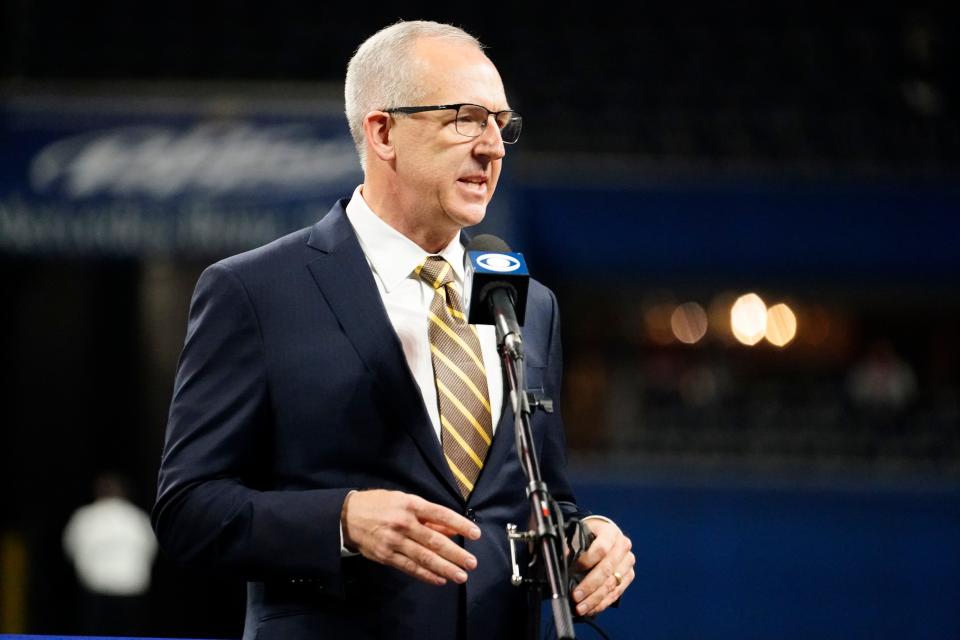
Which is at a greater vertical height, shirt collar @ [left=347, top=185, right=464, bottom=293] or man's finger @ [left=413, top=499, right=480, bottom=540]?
shirt collar @ [left=347, top=185, right=464, bottom=293]

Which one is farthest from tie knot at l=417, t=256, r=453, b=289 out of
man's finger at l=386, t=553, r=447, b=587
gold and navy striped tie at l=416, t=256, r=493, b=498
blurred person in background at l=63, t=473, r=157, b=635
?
blurred person in background at l=63, t=473, r=157, b=635

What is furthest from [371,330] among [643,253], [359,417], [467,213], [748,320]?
[748,320]

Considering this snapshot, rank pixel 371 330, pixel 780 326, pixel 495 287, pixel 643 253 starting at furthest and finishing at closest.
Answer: pixel 780 326 → pixel 643 253 → pixel 371 330 → pixel 495 287

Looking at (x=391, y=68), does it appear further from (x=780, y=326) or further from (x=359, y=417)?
(x=780, y=326)

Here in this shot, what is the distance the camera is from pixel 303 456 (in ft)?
5.55

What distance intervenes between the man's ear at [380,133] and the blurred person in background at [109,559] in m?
6.32

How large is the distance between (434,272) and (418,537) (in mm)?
497

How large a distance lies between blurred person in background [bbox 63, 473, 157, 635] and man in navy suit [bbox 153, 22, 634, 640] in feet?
20.7

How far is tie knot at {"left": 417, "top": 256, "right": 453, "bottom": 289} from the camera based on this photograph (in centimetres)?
185

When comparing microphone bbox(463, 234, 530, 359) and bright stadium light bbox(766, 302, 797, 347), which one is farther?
bright stadium light bbox(766, 302, 797, 347)

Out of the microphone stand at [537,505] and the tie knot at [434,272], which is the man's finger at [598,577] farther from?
the tie knot at [434,272]

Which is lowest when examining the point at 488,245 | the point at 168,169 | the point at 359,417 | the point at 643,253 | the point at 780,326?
the point at 359,417

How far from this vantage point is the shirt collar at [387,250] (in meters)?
1.84

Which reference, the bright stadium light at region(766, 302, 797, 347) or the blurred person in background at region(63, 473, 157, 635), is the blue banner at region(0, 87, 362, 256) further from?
the bright stadium light at region(766, 302, 797, 347)
